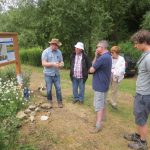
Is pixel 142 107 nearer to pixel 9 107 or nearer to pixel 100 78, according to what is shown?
pixel 100 78

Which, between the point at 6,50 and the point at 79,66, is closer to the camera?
the point at 6,50

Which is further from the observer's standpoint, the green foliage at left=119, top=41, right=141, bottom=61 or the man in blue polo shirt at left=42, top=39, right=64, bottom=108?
the green foliage at left=119, top=41, right=141, bottom=61

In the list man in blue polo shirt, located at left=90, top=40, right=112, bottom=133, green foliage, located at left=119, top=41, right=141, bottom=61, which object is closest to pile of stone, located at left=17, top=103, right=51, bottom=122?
man in blue polo shirt, located at left=90, top=40, right=112, bottom=133

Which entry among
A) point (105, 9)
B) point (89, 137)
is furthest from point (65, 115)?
point (105, 9)

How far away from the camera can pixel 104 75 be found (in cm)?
803

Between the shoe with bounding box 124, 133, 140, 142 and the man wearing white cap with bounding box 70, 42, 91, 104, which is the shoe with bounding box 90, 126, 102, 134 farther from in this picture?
the man wearing white cap with bounding box 70, 42, 91, 104

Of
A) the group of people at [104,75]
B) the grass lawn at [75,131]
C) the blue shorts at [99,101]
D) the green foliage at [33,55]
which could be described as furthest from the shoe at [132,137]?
the green foliage at [33,55]

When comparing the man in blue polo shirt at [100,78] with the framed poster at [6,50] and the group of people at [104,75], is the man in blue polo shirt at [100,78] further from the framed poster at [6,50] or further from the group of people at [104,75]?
the framed poster at [6,50]

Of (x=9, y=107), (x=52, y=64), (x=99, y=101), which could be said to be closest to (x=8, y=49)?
(x=52, y=64)

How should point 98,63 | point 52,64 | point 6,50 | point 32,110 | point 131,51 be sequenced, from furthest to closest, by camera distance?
1. point 131,51
2. point 6,50
3. point 52,64
4. point 32,110
5. point 98,63

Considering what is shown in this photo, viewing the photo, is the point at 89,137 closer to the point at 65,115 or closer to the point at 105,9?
the point at 65,115

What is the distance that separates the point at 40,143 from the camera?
7.29m

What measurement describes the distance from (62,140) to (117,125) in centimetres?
193

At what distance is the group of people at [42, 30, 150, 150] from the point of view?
7.03m
